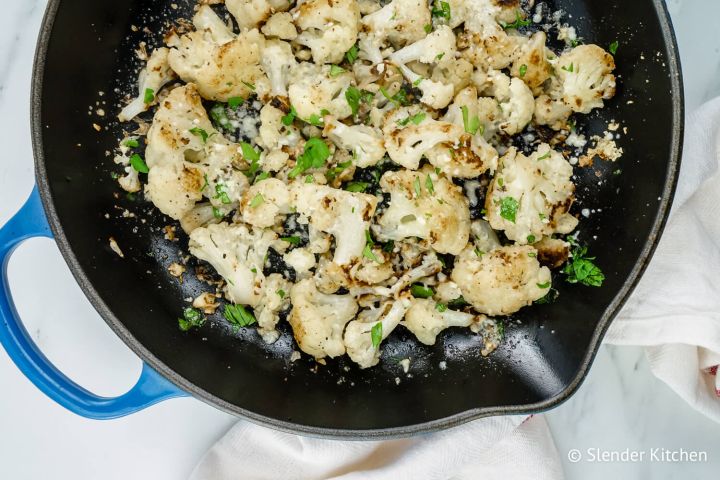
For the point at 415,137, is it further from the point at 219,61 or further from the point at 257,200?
the point at 219,61

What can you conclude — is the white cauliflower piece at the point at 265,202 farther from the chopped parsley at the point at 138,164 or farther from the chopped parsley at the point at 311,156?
the chopped parsley at the point at 138,164

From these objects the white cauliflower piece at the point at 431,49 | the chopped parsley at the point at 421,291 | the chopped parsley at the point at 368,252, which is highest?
the white cauliflower piece at the point at 431,49

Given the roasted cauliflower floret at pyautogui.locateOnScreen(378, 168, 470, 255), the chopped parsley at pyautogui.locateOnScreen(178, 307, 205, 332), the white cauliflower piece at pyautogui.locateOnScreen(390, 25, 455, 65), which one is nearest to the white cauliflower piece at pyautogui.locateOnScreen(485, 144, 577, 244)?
the roasted cauliflower floret at pyautogui.locateOnScreen(378, 168, 470, 255)

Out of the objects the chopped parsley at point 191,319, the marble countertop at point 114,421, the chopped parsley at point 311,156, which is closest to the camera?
the chopped parsley at point 311,156

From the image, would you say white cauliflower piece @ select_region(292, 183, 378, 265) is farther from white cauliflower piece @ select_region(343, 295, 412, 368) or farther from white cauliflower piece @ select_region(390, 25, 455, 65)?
white cauliflower piece @ select_region(390, 25, 455, 65)

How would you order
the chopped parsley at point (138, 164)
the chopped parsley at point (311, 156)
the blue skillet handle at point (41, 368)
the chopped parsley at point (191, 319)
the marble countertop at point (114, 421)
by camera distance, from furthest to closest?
the marble countertop at point (114, 421) < the chopped parsley at point (191, 319) < the chopped parsley at point (138, 164) < the chopped parsley at point (311, 156) < the blue skillet handle at point (41, 368)

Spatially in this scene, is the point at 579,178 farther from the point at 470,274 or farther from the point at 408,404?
the point at 408,404

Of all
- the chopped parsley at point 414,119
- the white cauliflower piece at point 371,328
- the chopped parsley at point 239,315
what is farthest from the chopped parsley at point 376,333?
the chopped parsley at point 414,119

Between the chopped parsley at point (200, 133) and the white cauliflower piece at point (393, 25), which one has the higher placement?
the white cauliflower piece at point (393, 25)
